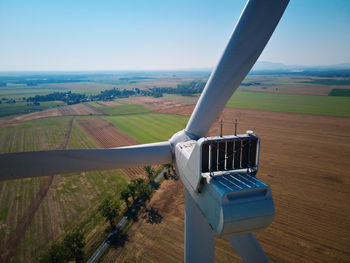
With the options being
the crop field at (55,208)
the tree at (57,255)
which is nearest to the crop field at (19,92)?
the crop field at (55,208)

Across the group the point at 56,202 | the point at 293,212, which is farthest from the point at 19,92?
the point at 293,212

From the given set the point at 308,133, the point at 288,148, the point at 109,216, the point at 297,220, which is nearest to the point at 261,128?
the point at 308,133

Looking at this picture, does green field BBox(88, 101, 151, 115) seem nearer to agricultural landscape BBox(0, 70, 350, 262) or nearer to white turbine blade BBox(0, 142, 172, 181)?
agricultural landscape BBox(0, 70, 350, 262)

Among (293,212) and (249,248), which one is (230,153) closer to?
(249,248)

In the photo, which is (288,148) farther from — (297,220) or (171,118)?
(171,118)

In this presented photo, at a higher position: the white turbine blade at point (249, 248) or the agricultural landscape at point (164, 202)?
the white turbine blade at point (249, 248)

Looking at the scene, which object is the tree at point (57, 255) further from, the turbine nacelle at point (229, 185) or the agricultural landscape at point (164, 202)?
the turbine nacelle at point (229, 185)
